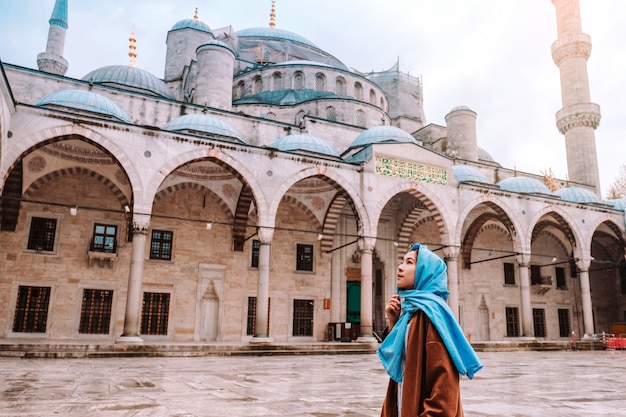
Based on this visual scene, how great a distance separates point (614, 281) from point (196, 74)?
20.7m

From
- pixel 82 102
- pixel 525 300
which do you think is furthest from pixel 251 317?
pixel 525 300

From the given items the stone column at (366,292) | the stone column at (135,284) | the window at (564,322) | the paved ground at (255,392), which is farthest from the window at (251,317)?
the window at (564,322)

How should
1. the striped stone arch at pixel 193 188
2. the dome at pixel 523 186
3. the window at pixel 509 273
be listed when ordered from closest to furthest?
the striped stone arch at pixel 193 188 < the dome at pixel 523 186 < the window at pixel 509 273

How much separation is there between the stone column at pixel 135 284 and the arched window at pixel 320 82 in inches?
457

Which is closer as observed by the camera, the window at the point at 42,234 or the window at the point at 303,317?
the window at the point at 42,234

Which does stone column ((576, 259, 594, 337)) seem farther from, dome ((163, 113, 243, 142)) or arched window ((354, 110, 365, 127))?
dome ((163, 113, 243, 142))

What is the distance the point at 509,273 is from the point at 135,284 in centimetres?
1559

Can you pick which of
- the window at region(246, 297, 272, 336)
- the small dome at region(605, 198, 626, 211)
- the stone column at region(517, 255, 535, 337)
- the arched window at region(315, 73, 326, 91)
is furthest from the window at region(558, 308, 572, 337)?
the arched window at region(315, 73, 326, 91)

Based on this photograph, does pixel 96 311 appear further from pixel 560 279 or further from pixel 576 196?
pixel 560 279

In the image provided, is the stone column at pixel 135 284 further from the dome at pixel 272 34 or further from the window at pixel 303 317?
the dome at pixel 272 34

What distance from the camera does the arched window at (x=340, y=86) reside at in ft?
70.0

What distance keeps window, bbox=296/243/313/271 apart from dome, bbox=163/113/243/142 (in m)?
4.73

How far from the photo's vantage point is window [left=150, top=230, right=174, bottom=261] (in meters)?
15.2

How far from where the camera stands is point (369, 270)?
14.5 m
